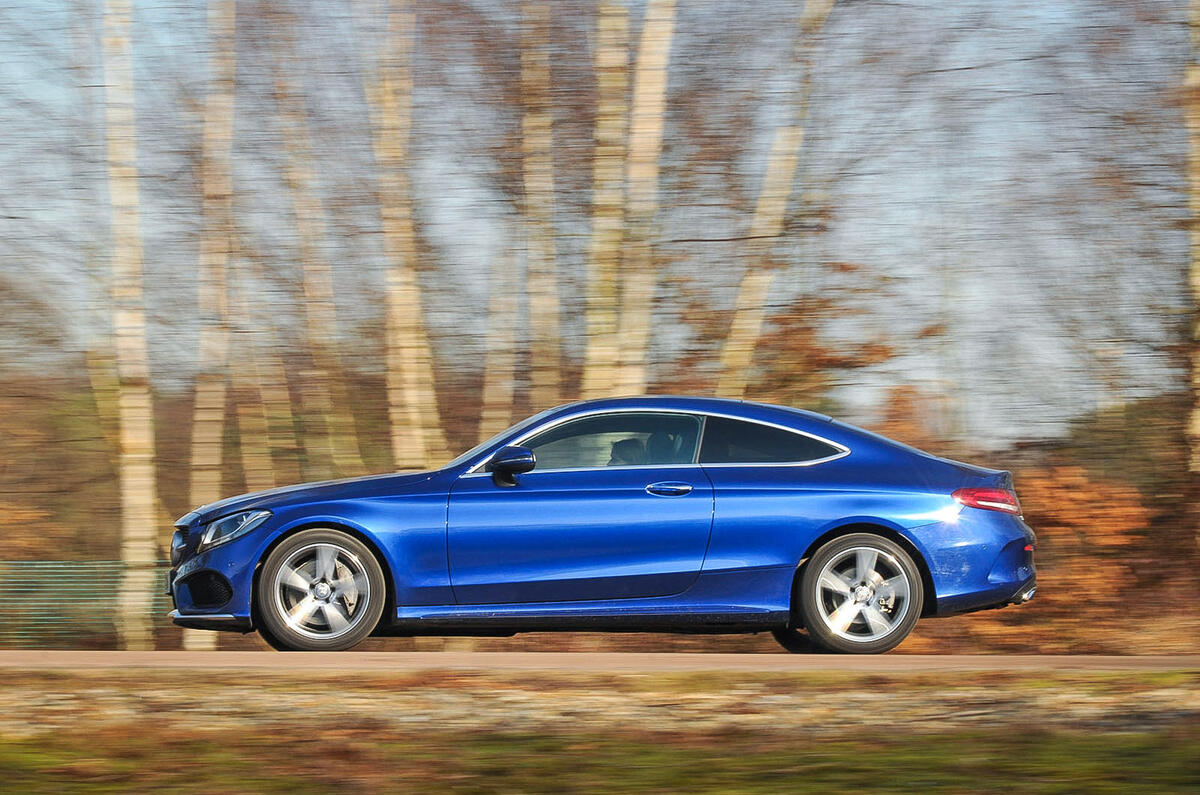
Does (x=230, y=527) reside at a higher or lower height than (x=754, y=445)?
lower

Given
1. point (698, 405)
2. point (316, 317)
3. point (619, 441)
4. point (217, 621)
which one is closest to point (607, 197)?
point (316, 317)

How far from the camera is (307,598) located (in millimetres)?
7656

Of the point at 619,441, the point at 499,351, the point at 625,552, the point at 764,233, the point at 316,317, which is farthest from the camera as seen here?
the point at 316,317

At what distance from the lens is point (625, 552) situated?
7543 mm

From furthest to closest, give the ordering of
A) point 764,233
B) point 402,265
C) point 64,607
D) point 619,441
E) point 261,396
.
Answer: point 261,396 → point 402,265 → point 764,233 → point 64,607 → point 619,441

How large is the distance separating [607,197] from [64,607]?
22.0ft

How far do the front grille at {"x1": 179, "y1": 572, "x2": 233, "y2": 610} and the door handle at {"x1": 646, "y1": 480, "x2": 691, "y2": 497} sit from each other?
238 centimetres

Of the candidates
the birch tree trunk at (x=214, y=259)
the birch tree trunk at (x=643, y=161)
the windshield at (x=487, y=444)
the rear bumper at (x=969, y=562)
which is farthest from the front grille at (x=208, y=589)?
the birch tree trunk at (x=214, y=259)

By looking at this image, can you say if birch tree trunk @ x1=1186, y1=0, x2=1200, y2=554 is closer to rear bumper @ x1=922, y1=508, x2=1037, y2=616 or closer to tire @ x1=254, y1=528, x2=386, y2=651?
rear bumper @ x1=922, y1=508, x2=1037, y2=616

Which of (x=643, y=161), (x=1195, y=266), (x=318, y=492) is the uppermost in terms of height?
(x=643, y=161)

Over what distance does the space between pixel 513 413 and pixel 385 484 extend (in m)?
6.27

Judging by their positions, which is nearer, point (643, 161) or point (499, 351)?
point (643, 161)

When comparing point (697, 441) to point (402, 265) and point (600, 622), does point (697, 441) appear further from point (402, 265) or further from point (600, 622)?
point (402, 265)

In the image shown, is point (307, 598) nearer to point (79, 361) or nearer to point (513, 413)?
point (513, 413)
